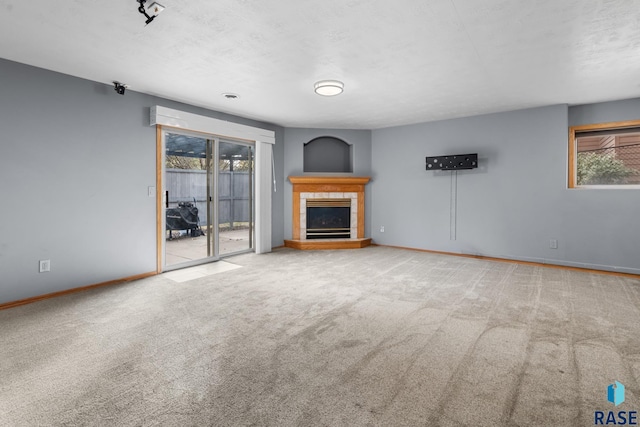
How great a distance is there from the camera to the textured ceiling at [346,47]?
7.64 ft

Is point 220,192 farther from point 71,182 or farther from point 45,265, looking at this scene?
point 45,265

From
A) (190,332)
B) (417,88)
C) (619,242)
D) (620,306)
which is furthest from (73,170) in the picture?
(619,242)

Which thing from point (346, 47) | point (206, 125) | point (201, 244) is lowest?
point (201, 244)

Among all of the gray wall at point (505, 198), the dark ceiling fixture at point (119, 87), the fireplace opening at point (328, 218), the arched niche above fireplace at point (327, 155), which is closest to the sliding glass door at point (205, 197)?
the dark ceiling fixture at point (119, 87)

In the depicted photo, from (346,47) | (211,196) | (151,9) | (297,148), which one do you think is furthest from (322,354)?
(297,148)

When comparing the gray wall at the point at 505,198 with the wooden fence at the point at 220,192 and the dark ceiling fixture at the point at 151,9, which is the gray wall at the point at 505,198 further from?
the dark ceiling fixture at the point at 151,9

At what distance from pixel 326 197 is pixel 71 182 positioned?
4.23 metres

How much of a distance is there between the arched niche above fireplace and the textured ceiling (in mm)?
2379

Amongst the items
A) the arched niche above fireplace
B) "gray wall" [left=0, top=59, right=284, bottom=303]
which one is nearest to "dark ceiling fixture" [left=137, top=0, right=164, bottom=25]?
"gray wall" [left=0, top=59, right=284, bottom=303]

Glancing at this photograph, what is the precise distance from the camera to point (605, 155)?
15.7ft

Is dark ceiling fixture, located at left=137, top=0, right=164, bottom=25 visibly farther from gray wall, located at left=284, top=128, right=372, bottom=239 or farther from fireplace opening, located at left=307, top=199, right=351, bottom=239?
fireplace opening, located at left=307, top=199, right=351, bottom=239

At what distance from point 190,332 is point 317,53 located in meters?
2.79

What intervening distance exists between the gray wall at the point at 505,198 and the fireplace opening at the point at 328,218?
0.75m

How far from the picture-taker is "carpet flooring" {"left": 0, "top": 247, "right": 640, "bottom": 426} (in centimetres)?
165
